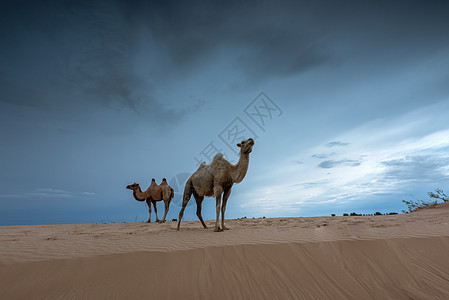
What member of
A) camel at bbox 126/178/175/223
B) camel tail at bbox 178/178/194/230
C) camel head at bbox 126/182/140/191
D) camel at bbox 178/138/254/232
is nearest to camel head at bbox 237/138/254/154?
camel at bbox 178/138/254/232

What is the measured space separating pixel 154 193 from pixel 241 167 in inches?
410

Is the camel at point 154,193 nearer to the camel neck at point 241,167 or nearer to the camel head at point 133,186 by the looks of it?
the camel head at point 133,186

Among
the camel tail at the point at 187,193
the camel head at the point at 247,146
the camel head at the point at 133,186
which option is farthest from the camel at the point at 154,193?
the camel head at the point at 247,146

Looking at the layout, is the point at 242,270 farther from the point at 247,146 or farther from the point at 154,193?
the point at 154,193

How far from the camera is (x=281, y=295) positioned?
3.14m

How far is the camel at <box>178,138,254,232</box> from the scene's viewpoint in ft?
24.5

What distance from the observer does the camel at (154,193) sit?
50.8 feet

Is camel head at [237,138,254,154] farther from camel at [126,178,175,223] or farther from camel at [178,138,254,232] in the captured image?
camel at [126,178,175,223]

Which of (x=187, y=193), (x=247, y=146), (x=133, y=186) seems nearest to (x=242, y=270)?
(x=247, y=146)

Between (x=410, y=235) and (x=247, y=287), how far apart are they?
12.5 feet

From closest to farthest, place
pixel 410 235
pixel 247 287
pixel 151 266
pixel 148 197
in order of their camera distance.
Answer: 1. pixel 247 287
2. pixel 151 266
3. pixel 410 235
4. pixel 148 197

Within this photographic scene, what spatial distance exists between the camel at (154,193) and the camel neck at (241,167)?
9.25 m

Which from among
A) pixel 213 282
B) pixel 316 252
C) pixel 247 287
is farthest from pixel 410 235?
pixel 213 282

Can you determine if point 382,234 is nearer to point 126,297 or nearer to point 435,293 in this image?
point 435,293
